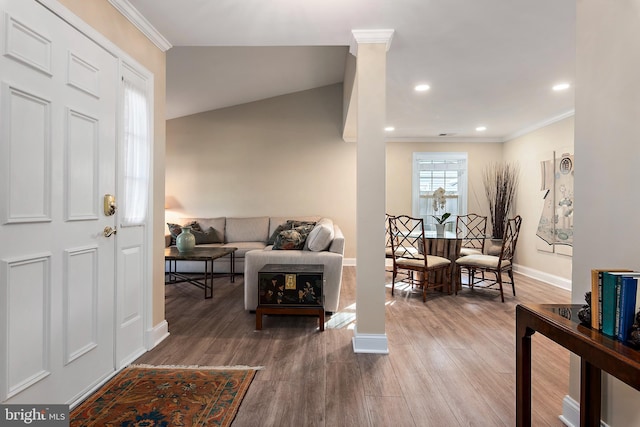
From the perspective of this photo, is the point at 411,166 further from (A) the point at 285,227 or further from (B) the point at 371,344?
(B) the point at 371,344

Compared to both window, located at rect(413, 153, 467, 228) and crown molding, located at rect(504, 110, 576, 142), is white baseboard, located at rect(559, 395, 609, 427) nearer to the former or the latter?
crown molding, located at rect(504, 110, 576, 142)

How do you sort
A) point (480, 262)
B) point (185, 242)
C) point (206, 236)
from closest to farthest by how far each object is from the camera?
point (480, 262) → point (185, 242) → point (206, 236)

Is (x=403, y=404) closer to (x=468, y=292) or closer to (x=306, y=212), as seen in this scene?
(x=468, y=292)

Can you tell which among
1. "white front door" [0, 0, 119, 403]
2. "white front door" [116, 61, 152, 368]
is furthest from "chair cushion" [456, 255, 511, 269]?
"white front door" [0, 0, 119, 403]

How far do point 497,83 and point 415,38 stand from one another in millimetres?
1562

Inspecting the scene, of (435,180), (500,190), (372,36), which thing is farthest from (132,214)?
(500,190)

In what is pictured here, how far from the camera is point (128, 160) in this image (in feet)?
7.84

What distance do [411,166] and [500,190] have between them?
1.62m

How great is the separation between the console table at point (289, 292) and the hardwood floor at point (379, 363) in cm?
19

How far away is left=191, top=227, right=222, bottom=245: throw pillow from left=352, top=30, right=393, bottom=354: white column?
3856 millimetres

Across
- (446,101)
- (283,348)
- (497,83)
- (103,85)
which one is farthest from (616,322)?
(446,101)

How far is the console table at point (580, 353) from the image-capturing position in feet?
3.29

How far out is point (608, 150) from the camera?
155 cm
